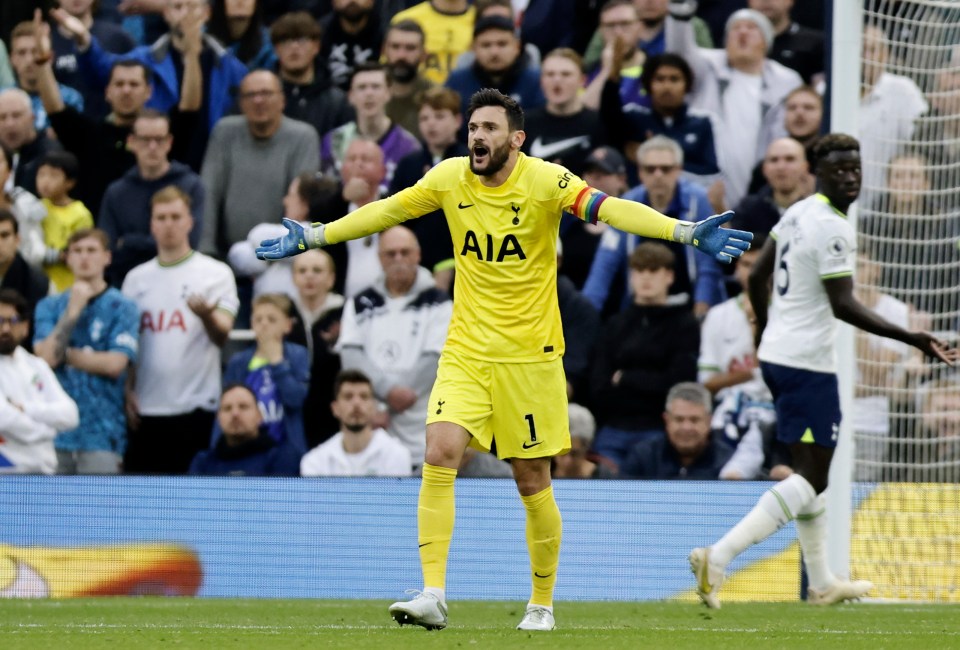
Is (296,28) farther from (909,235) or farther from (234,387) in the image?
(909,235)

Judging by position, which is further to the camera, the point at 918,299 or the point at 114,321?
the point at 114,321

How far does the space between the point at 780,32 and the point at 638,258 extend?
105 inches

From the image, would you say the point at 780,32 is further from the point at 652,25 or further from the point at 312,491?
the point at 312,491

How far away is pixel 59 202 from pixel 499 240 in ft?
23.5

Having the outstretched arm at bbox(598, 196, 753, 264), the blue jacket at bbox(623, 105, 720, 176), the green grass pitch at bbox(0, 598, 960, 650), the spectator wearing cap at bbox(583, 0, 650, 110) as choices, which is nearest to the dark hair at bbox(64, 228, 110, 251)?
the green grass pitch at bbox(0, 598, 960, 650)

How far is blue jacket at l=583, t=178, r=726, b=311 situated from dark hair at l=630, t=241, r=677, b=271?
306 mm

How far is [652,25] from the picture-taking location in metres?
13.6

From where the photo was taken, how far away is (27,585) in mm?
10492

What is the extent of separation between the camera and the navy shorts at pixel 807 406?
28.9 ft

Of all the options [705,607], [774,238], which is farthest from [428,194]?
[705,607]

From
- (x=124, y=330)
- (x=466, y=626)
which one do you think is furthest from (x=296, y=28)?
(x=466, y=626)

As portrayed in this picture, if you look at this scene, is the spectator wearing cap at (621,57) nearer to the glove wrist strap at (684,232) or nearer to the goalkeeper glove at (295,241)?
the goalkeeper glove at (295,241)

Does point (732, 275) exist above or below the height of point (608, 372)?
above

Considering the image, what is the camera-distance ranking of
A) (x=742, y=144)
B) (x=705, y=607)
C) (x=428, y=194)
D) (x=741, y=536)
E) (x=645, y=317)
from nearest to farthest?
(x=428, y=194)
(x=741, y=536)
(x=705, y=607)
(x=645, y=317)
(x=742, y=144)
